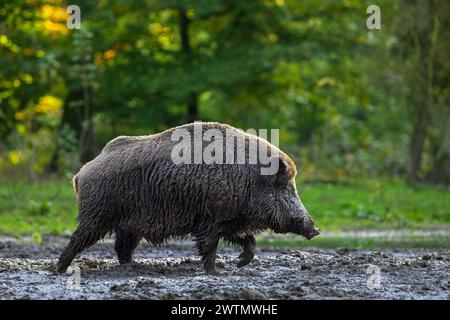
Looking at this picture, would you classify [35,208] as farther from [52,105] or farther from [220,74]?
[52,105]

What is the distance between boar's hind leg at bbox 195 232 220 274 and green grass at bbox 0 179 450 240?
197 inches

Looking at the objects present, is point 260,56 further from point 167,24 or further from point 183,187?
point 183,187

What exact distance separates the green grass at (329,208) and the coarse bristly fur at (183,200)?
15.5 feet

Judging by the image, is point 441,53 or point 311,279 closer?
point 311,279

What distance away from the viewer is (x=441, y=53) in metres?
25.2

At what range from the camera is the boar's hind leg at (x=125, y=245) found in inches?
496

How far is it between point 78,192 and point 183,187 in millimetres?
1447

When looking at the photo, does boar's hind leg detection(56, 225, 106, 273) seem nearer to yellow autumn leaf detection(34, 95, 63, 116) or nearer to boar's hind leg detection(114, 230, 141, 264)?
boar's hind leg detection(114, 230, 141, 264)

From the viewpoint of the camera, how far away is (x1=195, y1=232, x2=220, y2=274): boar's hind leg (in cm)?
1182

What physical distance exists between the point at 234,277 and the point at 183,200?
1185mm

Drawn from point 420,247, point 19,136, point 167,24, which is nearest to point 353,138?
point 167,24

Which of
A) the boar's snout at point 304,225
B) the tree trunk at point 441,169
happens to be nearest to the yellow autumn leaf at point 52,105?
the tree trunk at point 441,169

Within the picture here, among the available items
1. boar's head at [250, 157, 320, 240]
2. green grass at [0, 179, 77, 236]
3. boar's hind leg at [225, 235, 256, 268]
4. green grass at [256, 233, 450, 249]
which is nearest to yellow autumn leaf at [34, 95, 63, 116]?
green grass at [0, 179, 77, 236]

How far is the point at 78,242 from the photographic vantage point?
39.5 feet
